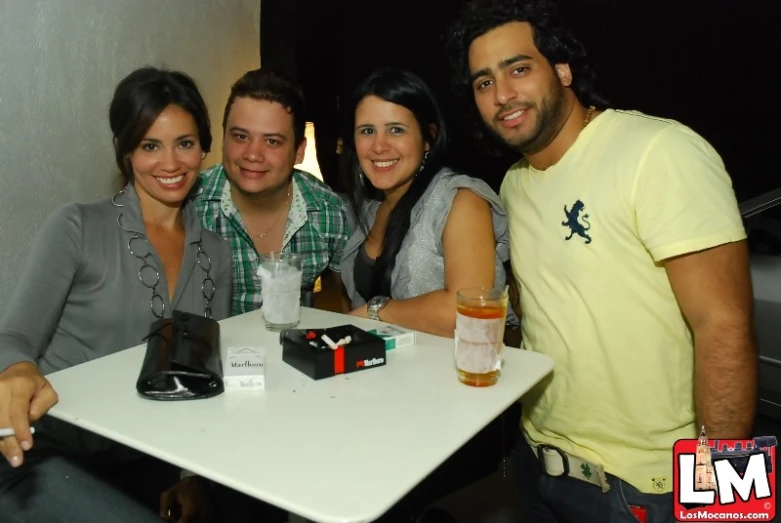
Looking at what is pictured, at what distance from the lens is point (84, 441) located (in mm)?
1601

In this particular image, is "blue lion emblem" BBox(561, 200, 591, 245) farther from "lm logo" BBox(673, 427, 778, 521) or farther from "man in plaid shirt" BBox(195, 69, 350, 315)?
"man in plaid shirt" BBox(195, 69, 350, 315)

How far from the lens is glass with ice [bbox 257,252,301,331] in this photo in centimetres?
148

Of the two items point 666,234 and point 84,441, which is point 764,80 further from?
point 84,441

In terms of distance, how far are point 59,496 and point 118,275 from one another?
2.10ft

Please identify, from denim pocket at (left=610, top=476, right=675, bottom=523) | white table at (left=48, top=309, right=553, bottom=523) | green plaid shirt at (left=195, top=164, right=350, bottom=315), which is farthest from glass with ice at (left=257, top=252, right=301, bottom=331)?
denim pocket at (left=610, top=476, right=675, bottom=523)

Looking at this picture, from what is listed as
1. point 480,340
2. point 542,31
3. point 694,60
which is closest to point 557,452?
→ point 480,340

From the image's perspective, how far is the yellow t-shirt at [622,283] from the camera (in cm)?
124

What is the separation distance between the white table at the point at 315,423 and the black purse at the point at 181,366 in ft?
0.07

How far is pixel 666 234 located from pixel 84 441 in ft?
4.81

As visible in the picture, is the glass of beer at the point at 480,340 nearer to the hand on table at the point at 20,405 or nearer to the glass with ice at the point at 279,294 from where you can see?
the glass with ice at the point at 279,294

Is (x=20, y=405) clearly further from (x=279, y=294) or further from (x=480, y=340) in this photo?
(x=480, y=340)

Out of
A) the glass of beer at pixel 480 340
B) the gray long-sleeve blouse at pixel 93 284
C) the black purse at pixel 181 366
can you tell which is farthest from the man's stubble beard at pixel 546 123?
the gray long-sleeve blouse at pixel 93 284

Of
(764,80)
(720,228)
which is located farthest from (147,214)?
(764,80)

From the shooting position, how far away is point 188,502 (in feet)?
5.42
